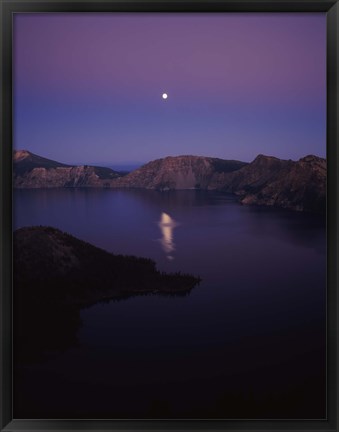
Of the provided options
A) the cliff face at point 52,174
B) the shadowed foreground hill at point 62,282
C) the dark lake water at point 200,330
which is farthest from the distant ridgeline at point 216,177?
the shadowed foreground hill at point 62,282

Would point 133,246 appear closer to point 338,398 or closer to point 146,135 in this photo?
point 146,135

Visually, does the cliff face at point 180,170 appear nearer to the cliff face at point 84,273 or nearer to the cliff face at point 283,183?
the cliff face at point 283,183

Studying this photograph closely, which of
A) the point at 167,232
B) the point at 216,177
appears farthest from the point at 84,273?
the point at 216,177

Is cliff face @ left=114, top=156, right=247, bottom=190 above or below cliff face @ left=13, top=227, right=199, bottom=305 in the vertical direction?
above

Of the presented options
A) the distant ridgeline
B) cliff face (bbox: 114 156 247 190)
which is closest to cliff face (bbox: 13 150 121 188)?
the distant ridgeline

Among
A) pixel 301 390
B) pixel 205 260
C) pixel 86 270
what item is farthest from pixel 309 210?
pixel 86 270

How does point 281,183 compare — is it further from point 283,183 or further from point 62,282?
point 62,282

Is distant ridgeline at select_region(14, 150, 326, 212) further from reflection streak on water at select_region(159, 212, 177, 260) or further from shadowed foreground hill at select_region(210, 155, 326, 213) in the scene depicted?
reflection streak on water at select_region(159, 212, 177, 260)
